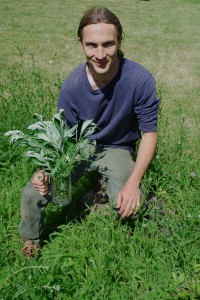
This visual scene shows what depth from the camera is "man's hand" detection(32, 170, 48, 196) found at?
7.38ft

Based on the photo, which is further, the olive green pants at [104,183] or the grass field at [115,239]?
the olive green pants at [104,183]

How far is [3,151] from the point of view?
3039 millimetres

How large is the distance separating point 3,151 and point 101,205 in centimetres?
93

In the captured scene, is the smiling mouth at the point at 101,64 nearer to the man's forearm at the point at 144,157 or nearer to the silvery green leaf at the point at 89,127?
the silvery green leaf at the point at 89,127

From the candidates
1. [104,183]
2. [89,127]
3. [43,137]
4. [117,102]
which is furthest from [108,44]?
[104,183]

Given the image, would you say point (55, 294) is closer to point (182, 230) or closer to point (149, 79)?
point (182, 230)

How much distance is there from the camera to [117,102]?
8.04ft

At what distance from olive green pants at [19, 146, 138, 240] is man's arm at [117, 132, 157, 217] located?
0.08 metres

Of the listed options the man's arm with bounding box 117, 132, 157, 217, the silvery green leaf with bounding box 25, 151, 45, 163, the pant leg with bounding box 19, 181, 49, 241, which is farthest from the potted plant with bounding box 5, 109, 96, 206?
the man's arm with bounding box 117, 132, 157, 217

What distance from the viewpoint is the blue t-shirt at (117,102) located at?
2389 mm

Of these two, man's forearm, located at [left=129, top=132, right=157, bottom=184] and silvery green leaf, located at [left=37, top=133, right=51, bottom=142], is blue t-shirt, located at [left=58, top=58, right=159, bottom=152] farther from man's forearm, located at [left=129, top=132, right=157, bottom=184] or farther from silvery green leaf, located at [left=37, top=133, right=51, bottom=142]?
silvery green leaf, located at [left=37, top=133, right=51, bottom=142]

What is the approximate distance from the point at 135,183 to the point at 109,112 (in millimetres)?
517

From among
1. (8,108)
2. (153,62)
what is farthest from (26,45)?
(8,108)

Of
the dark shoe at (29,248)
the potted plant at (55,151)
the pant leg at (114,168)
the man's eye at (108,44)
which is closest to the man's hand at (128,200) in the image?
the pant leg at (114,168)
